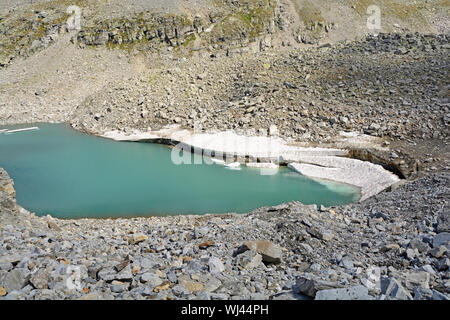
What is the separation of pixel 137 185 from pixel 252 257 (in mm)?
14977

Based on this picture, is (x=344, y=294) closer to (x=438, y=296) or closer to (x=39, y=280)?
(x=438, y=296)

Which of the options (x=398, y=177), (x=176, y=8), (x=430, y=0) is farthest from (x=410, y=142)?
(x=430, y=0)

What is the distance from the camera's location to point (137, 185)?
23219 millimetres

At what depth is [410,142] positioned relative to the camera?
2503 cm

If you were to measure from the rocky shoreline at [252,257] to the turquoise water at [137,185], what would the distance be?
518cm

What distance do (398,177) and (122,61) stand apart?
142 feet

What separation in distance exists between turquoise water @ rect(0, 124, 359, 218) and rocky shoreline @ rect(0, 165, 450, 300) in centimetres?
518

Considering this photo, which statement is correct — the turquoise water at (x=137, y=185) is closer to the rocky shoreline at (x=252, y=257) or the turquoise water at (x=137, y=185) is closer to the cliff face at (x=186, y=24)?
the rocky shoreline at (x=252, y=257)

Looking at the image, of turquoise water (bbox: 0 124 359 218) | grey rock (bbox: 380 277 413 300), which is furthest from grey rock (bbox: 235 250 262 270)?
turquoise water (bbox: 0 124 359 218)

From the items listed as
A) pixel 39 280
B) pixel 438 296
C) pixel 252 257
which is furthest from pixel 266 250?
pixel 39 280

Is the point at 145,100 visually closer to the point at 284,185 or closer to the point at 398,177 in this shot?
the point at 284,185

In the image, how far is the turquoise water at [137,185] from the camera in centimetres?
1992

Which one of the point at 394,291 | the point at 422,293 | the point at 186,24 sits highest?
the point at 186,24

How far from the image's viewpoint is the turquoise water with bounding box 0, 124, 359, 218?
784 inches
